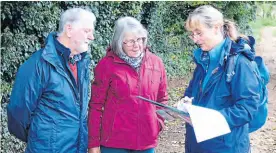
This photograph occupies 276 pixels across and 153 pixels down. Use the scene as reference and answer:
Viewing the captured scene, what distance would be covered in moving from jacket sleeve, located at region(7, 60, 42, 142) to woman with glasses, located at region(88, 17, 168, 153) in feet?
1.99

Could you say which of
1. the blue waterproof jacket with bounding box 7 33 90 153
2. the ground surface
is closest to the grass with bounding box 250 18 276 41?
the ground surface

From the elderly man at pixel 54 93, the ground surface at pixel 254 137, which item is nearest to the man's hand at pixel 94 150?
the elderly man at pixel 54 93

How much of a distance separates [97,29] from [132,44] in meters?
3.67

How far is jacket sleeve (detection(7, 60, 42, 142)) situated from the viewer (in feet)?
10.2

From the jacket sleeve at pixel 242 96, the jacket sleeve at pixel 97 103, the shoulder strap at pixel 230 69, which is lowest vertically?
the jacket sleeve at pixel 97 103

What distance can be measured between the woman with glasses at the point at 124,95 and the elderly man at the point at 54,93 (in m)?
0.28

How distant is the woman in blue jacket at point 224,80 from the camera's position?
3.00m

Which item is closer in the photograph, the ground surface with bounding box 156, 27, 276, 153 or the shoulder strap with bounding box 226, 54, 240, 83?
the shoulder strap with bounding box 226, 54, 240, 83

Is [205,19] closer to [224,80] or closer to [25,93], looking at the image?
[224,80]

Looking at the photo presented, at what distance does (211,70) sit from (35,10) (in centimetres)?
292

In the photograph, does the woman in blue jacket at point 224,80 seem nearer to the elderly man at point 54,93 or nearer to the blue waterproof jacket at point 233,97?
the blue waterproof jacket at point 233,97

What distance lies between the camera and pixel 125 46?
11.8 ft

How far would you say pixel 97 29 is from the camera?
283 inches

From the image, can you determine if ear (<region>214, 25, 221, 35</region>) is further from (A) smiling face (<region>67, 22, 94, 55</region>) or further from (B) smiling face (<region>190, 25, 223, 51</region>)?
(A) smiling face (<region>67, 22, 94, 55</region>)
